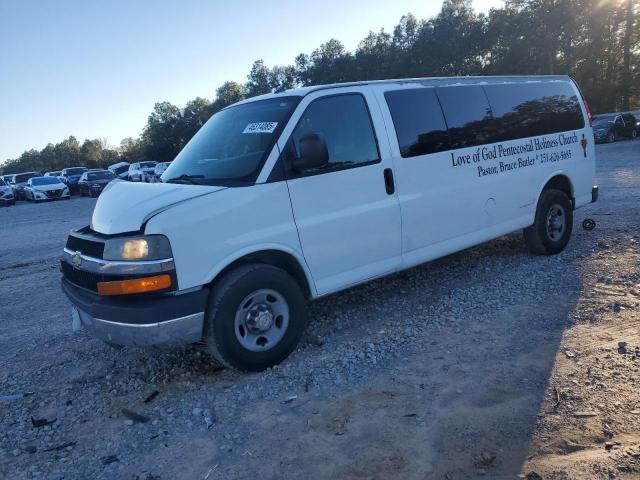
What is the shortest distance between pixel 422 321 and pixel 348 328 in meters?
0.71

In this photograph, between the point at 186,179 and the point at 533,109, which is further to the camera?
the point at 533,109

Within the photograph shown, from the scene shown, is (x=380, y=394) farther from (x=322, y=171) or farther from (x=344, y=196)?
(x=322, y=171)

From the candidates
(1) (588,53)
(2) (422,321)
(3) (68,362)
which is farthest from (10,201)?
(1) (588,53)

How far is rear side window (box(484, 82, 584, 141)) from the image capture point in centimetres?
583

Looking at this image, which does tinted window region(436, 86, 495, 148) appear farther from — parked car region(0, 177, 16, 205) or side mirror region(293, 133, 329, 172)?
parked car region(0, 177, 16, 205)

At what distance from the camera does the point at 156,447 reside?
10.8 feet

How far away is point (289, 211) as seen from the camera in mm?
4098

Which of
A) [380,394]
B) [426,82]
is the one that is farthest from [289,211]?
[426,82]

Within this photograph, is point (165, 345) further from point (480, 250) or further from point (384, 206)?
point (480, 250)

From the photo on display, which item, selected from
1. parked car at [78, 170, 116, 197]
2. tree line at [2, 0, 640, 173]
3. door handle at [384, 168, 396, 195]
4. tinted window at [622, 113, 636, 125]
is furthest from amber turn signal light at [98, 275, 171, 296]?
tree line at [2, 0, 640, 173]

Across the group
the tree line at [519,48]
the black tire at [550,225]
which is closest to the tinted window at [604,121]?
the tree line at [519,48]

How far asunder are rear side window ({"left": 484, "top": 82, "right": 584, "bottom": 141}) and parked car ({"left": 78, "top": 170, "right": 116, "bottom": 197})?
27285 mm

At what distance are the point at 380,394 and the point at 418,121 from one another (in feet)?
8.80

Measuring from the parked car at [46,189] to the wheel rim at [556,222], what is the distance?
1167 inches
